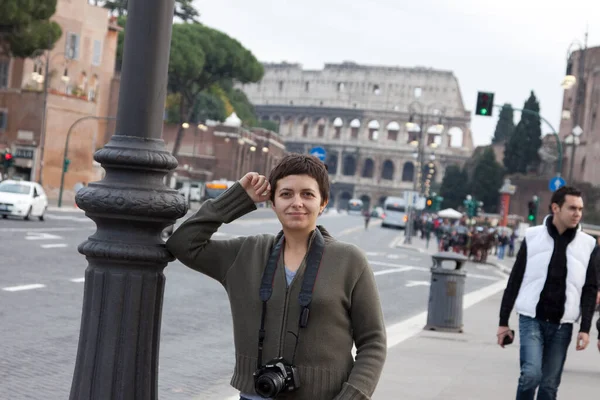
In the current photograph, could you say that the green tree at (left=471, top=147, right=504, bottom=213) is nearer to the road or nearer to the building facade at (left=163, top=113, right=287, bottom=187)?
the building facade at (left=163, top=113, right=287, bottom=187)

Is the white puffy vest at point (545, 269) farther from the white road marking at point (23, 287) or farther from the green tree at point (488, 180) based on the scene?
the green tree at point (488, 180)

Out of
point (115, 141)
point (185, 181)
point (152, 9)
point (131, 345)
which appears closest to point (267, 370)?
point (131, 345)

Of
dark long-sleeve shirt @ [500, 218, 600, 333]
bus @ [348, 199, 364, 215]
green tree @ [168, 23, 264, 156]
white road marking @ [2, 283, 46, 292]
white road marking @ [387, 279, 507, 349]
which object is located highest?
green tree @ [168, 23, 264, 156]

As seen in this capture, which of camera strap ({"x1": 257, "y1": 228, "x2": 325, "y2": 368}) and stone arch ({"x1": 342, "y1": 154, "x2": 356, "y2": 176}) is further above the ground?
stone arch ({"x1": 342, "y1": 154, "x2": 356, "y2": 176})

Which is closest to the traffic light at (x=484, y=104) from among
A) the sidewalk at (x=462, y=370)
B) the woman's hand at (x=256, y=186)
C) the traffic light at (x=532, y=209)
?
the traffic light at (x=532, y=209)

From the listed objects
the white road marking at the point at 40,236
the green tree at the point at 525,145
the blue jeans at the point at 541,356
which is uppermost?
the green tree at the point at 525,145

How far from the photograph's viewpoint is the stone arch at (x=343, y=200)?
522 feet

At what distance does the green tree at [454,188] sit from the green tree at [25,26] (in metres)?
64.8

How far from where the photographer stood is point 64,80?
53.6 metres

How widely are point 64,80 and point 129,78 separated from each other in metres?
50.9

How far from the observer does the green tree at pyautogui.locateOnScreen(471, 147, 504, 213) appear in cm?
9844

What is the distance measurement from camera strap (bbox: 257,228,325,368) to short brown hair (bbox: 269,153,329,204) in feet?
0.59

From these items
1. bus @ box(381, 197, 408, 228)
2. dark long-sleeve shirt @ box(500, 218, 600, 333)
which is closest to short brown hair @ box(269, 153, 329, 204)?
dark long-sleeve shirt @ box(500, 218, 600, 333)

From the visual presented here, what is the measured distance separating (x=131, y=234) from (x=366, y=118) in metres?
158
